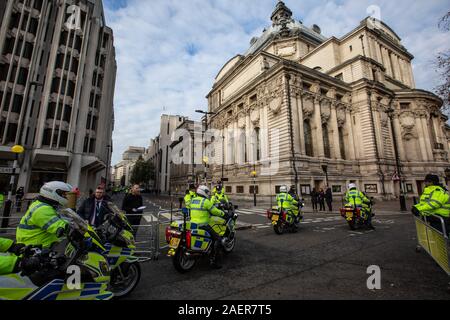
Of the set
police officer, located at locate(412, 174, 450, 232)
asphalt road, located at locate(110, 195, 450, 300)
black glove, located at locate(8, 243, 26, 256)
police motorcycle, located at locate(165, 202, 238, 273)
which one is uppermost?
police officer, located at locate(412, 174, 450, 232)

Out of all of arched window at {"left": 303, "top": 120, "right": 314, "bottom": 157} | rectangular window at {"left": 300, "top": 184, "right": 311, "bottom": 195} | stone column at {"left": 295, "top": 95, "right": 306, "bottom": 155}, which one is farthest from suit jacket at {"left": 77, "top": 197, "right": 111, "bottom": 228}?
arched window at {"left": 303, "top": 120, "right": 314, "bottom": 157}

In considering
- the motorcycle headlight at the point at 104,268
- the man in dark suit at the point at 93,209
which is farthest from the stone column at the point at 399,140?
the motorcycle headlight at the point at 104,268

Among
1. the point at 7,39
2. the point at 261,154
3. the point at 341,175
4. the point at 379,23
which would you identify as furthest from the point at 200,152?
the point at 379,23

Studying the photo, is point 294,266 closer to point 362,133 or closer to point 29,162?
point 29,162

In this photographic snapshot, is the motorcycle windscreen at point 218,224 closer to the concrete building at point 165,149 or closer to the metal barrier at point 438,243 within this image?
the metal barrier at point 438,243

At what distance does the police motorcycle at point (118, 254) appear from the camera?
3545 millimetres

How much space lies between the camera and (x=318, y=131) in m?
27.0

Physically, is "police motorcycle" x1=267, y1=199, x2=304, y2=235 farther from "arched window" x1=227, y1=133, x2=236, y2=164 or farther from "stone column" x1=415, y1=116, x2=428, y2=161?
"stone column" x1=415, y1=116, x2=428, y2=161

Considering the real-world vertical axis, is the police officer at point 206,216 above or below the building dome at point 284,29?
below

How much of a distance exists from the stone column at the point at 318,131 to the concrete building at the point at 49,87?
27832 mm

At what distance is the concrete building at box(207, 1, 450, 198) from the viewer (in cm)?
2517

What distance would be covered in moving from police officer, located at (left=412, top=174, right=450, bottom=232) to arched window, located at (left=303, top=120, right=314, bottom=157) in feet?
72.8

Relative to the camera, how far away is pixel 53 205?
2.95 metres

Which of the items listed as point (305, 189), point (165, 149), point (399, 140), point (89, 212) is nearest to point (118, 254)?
point (89, 212)
